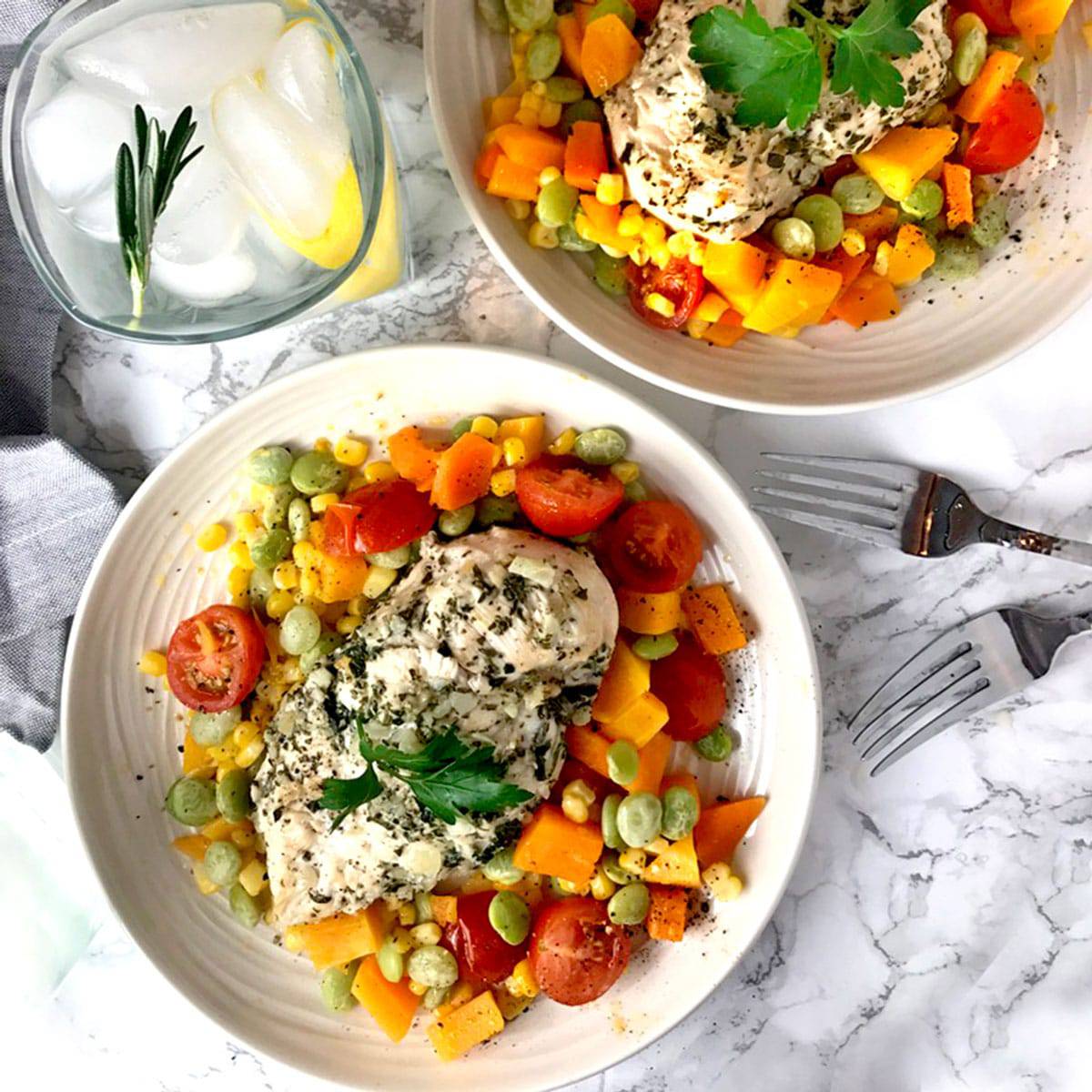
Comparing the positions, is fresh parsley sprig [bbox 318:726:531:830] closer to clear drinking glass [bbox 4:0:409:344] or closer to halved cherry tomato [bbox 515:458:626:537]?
halved cherry tomato [bbox 515:458:626:537]

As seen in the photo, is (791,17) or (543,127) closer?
(791,17)

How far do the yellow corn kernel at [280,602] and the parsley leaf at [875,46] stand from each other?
5.07 feet

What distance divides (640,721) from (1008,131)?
4.83 ft

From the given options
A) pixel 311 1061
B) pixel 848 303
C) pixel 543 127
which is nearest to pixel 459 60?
pixel 543 127

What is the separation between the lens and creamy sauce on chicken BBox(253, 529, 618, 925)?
7.51 feet

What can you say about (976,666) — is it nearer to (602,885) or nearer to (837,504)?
(837,504)

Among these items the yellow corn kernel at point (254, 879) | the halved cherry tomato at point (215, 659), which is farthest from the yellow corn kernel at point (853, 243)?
the yellow corn kernel at point (254, 879)

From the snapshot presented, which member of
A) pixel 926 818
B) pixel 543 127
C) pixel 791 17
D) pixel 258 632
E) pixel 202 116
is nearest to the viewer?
pixel 202 116

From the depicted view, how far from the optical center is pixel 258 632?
102 inches

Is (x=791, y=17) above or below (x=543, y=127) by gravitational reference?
above

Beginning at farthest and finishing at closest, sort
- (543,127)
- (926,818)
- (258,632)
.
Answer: (926,818) < (258,632) < (543,127)

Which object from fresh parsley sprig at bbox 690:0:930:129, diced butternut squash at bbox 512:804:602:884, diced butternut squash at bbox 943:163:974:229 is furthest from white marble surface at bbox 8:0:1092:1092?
fresh parsley sprig at bbox 690:0:930:129

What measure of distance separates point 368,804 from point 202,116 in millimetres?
1374

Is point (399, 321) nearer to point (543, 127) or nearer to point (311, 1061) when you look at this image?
point (543, 127)
